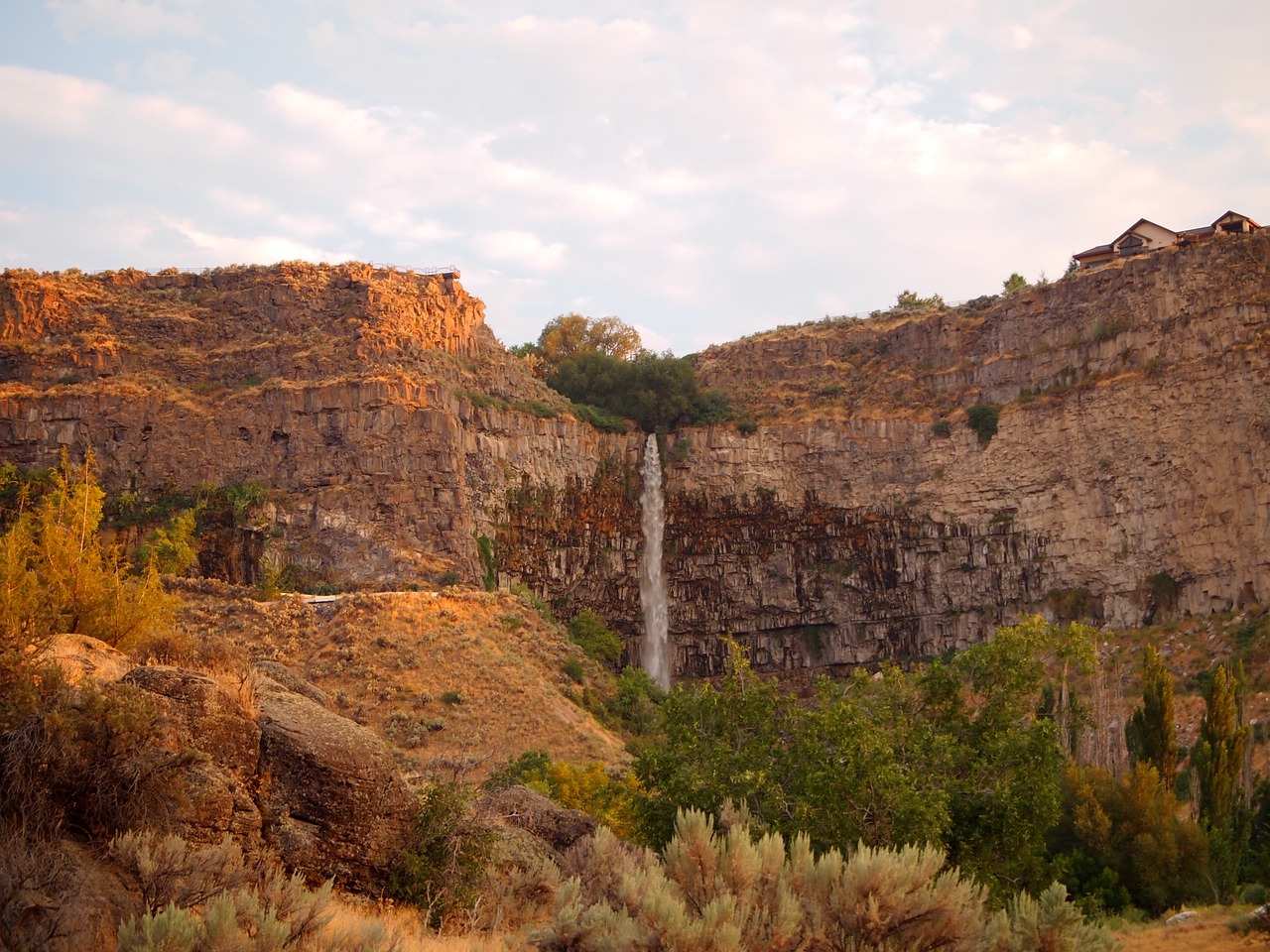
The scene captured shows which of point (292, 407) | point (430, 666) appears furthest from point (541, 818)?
point (292, 407)

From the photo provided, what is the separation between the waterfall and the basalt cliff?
0.55 metres

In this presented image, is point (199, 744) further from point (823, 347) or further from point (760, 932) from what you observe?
point (823, 347)

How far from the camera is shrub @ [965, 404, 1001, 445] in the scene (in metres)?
57.9

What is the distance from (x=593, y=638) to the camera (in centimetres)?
5369

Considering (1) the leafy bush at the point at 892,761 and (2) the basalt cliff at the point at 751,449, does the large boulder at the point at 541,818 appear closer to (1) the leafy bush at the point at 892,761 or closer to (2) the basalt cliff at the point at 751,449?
(1) the leafy bush at the point at 892,761

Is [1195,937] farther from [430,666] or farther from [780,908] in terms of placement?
[430,666]

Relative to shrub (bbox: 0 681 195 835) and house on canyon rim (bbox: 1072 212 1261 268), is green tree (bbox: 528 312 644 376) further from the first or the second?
shrub (bbox: 0 681 195 835)

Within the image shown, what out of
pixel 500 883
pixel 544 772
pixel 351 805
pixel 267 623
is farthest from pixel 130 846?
pixel 267 623

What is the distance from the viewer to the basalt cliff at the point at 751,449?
50.8m

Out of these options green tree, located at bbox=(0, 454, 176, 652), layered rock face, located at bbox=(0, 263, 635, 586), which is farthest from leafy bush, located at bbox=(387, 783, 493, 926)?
layered rock face, located at bbox=(0, 263, 635, 586)

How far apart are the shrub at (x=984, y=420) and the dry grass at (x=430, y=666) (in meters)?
22.1

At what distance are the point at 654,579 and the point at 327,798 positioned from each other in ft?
144

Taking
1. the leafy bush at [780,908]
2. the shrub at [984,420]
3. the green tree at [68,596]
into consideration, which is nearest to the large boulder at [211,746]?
the green tree at [68,596]

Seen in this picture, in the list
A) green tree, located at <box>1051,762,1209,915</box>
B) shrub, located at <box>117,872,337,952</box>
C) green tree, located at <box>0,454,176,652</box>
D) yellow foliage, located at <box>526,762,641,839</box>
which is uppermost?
green tree, located at <box>0,454,176,652</box>
